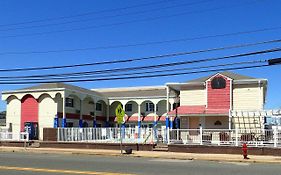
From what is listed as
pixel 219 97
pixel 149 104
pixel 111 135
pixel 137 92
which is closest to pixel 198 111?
pixel 219 97

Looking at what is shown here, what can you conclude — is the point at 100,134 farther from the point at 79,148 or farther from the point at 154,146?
the point at 154,146

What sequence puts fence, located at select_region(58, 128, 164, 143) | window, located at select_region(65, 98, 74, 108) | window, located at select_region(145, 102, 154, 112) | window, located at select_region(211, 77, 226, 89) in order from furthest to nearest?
window, located at select_region(145, 102, 154, 112)
window, located at select_region(65, 98, 74, 108)
window, located at select_region(211, 77, 226, 89)
fence, located at select_region(58, 128, 164, 143)

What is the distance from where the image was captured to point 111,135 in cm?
3434

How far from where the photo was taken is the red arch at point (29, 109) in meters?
49.3

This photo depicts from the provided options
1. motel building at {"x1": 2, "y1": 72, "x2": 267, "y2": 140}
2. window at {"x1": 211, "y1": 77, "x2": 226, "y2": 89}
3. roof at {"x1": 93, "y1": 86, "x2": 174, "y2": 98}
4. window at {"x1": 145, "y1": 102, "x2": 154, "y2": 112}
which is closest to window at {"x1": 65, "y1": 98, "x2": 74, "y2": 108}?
motel building at {"x1": 2, "y1": 72, "x2": 267, "y2": 140}

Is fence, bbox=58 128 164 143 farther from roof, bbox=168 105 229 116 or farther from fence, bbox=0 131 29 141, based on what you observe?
fence, bbox=0 131 29 141

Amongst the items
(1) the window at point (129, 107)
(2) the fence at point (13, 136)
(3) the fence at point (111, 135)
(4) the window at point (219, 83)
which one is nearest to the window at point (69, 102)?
(1) the window at point (129, 107)

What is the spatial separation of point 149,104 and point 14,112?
15.8 metres

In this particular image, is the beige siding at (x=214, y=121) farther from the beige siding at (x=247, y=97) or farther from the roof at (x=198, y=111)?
the beige siding at (x=247, y=97)

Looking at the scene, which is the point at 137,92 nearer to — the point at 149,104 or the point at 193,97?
the point at 149,104

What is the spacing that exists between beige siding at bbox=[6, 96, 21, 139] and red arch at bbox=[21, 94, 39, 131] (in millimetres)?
684

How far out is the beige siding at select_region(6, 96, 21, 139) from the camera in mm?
50281

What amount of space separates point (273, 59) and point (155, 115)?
102 feet

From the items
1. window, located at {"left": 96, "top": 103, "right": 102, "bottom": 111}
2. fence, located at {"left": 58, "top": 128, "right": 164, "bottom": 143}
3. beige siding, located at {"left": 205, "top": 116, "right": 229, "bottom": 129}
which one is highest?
window, located at {"left": 96, "top": 103, "right": 102, "bottom": 111}
